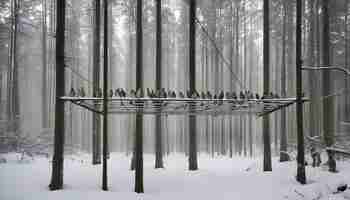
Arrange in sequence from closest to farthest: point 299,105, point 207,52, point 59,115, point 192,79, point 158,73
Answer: point 59,115 → point 299,105 → point 192,79 → point 158,73 → point 207,52

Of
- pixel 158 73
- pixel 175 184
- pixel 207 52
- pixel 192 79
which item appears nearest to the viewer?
pixel 175 184

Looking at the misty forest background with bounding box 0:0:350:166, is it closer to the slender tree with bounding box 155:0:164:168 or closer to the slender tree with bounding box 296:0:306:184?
the slender tree with bounding box 296:0:306:184

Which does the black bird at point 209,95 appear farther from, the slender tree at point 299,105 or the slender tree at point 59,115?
the slender tree at point 59,115

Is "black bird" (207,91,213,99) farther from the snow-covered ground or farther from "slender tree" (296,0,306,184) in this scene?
the snow-covered ground

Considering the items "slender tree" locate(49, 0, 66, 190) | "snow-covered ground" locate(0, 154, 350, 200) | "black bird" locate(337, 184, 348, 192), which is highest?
"slender tree" locate(49, 0, 66, 190)

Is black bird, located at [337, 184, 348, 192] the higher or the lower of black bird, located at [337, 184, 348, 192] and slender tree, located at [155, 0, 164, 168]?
Answer: the lower

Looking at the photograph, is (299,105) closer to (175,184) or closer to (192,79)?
(192,79)

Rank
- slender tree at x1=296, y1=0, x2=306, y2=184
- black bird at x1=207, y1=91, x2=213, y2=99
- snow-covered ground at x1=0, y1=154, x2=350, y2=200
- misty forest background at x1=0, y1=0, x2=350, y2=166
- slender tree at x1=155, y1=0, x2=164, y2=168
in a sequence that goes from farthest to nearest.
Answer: misty forest background at x1=0, y1=0, x2=350, y2=166
slender tree at x1=155, y1=0, x2=164, y2=168
slender tree at x1=296, y1=0, x2=306, y2=184
snow-covered ground at x1=0, y1=154, x2=350, y2=200
black bird at x1=207, y1=91, x2=213, y2=99

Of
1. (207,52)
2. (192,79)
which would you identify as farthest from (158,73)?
(207,52)

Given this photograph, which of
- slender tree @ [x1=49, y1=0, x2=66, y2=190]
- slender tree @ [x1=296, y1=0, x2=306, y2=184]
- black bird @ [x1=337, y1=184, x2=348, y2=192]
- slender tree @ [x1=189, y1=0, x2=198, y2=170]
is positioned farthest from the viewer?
slender tree @ [x1=189, y1=0, x2=198, y2=170]

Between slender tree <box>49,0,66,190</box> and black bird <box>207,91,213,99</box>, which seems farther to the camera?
slender tree <box>49,0,66,190</box>

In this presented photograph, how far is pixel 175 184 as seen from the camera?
8.80 m

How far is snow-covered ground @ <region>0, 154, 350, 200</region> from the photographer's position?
7.05 m

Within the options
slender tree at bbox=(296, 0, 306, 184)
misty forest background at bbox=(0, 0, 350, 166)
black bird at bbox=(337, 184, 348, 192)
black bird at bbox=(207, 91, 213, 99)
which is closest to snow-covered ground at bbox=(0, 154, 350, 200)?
black bird at bbox=(337, 184, 348, 192)
